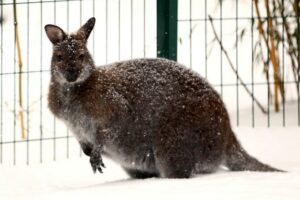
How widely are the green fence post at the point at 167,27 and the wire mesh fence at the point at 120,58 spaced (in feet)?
0.35

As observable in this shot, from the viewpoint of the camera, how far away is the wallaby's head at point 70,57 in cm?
610

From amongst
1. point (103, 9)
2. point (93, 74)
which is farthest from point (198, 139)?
point (103, 9)

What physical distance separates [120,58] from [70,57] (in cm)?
439

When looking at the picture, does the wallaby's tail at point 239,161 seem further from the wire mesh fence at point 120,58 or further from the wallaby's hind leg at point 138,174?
the wire mesh fence at point 120,58

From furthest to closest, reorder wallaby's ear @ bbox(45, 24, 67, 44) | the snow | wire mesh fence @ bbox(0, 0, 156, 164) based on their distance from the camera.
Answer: wire mesh fence @ bbox(0, 0, 156, 164) < wallaby's ear @ bbox(45, 24, 67, 44) < the snow

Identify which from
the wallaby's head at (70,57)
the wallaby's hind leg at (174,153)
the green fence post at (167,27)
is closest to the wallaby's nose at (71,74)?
the wallaby's head at (70,57)

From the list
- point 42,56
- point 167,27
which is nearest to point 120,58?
point 42,56

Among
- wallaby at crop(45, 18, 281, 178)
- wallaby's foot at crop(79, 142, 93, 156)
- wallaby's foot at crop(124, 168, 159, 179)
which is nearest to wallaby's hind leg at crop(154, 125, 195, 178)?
wallaby at crop(45, 18, 281, 178)

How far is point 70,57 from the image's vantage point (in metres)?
6.11

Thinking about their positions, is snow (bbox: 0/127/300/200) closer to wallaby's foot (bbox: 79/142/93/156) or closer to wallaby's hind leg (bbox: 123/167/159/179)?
wallaby's hind leg (bbox: 123/167/159/179)

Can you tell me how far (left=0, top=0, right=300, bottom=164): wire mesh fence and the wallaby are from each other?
1399mm

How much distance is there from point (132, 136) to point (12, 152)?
7.14 feet

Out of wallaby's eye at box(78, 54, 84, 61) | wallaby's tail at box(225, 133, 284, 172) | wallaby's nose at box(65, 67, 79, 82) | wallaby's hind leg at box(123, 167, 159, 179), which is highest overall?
wallaby's eye at box(78, 54, 84, 61)

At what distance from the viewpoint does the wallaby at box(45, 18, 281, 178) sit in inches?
241
